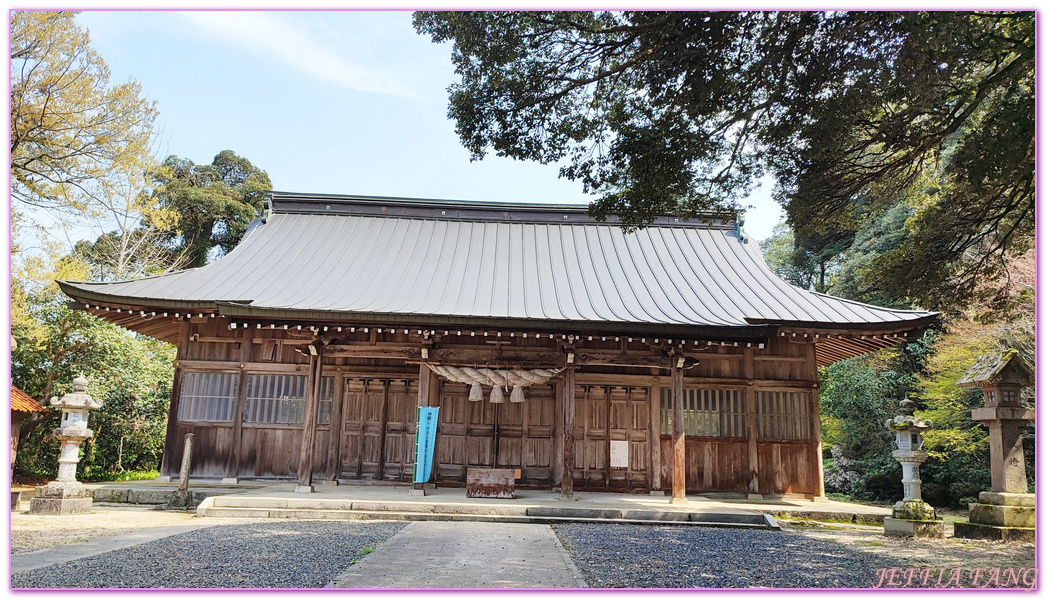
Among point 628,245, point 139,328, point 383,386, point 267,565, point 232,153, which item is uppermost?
point 232,153

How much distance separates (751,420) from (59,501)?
408 inches

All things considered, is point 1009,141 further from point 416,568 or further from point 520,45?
point 416,568

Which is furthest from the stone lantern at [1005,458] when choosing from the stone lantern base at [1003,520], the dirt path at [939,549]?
the dirt path at [939,549]

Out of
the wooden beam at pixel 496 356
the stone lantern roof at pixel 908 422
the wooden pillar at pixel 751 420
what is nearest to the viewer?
the stone lantern roof at pixel 908 422

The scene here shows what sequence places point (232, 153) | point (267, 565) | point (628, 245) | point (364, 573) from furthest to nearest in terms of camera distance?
point (232, 153)
point (628, 245)
point (267, 565)
point (364, 573)

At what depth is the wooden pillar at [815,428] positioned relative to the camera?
424 inches

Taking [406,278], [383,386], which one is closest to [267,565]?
[383,386]

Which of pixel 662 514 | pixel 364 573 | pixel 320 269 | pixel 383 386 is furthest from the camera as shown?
pixel 320 269

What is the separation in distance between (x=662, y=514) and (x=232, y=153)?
28.4m

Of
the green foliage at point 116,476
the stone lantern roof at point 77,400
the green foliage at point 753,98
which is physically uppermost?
the green foliage at point 753,98

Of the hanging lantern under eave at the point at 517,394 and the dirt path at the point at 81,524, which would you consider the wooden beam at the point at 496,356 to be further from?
the dirt path at the point at 81,524

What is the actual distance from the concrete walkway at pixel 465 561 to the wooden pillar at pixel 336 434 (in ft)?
12.9

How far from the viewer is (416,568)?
4926 millimetres

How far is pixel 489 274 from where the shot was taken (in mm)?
12414
